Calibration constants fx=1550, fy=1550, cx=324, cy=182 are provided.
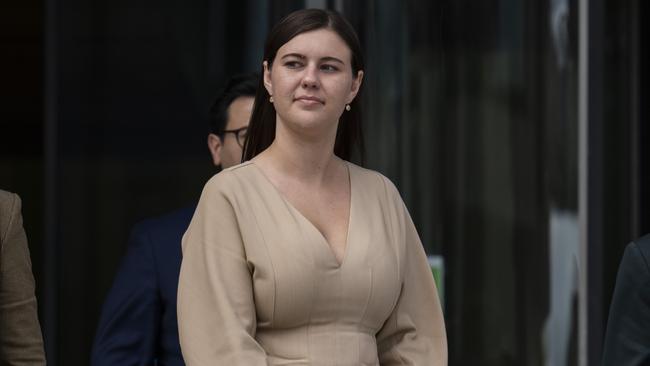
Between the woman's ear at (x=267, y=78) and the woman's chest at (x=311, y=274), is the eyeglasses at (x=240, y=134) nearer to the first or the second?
the woman's ear at (x=267, y=78)

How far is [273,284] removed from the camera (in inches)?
134

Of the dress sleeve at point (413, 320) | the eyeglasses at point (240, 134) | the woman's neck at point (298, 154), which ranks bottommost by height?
the dress sleeve at point (413, 320)

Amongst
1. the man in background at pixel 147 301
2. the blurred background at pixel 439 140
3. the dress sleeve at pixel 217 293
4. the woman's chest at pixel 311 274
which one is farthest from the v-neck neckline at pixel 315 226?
the blurred background at pixel 439 140

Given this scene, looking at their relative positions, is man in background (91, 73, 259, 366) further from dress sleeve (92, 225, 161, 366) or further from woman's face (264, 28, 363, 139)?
woman's face (264, 28, 363, 139)

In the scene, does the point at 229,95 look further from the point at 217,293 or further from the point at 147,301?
the point at 217,293

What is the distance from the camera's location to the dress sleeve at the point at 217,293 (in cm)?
339

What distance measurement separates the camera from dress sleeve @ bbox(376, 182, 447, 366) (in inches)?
143

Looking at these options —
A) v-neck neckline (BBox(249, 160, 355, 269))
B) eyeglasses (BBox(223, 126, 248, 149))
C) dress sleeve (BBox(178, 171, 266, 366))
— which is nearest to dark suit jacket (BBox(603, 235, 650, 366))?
v-neck neckline (BBox(249, 160, 355, 269))

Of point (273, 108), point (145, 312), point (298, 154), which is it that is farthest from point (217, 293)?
point (145, 312)

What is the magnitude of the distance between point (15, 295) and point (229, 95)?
1.48 metres

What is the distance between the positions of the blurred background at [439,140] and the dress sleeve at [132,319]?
10.2ft

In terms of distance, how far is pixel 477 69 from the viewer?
8070 mm

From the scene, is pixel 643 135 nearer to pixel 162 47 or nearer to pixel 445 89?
pixel 445 89

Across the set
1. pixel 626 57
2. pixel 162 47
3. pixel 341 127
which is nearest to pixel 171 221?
pixel 341 127
